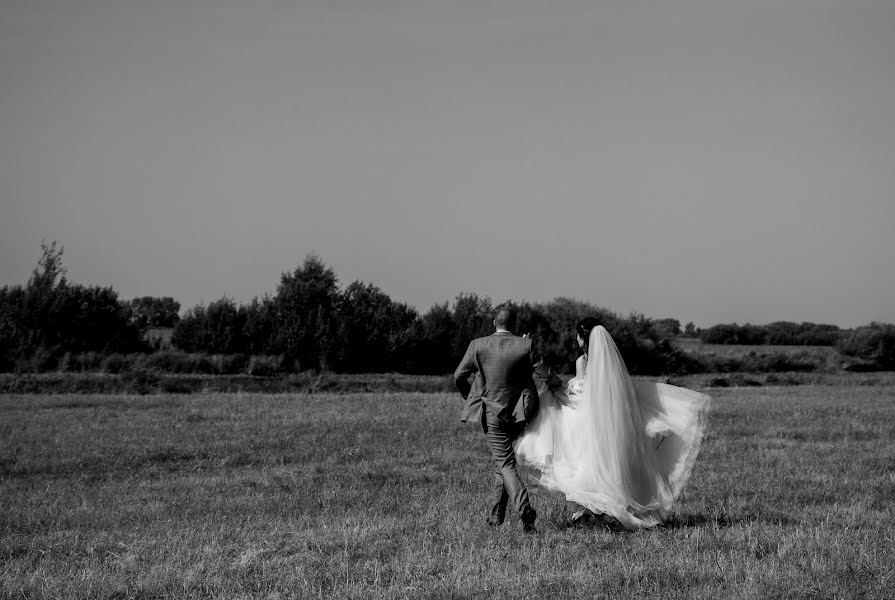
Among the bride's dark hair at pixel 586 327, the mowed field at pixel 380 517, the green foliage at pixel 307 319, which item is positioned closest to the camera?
the mowed field at pixel 380 517

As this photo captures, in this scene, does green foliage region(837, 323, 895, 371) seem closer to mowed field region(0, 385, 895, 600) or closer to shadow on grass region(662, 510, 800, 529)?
mowed field region(0, 385, 895, 600)

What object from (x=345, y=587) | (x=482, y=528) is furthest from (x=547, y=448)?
(x=345, y=587)

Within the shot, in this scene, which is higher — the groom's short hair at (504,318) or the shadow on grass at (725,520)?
the groom's short hair at (504,318)

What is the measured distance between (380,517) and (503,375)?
232 centimetres

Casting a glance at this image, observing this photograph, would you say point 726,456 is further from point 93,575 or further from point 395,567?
point 93,575

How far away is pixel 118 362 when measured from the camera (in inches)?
1436

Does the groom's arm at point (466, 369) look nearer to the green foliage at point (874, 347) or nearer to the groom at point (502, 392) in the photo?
the groom at point (502, 392)

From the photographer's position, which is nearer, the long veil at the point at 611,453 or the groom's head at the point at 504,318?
the long veil at the point at 611,453

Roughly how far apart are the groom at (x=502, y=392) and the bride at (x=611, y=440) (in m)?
0.26

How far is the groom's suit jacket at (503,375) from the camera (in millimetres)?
9102

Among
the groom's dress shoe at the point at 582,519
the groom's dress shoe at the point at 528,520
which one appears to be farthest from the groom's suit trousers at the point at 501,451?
the groom's dress shoe at the point at 582,519

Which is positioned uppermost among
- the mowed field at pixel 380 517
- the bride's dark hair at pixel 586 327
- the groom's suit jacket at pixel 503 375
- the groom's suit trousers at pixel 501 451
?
the bride's dark hair at pixel 586 327

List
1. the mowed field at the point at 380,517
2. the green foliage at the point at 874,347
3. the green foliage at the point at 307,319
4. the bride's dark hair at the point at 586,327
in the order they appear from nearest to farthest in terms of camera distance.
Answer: the mowed field at the point at 380,517 < the bride's dark hair at the point at 586,327 < the green foliage at the point at 307,319 < the green foliage at the point at 874,347

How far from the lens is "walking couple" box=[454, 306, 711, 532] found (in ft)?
29.3
